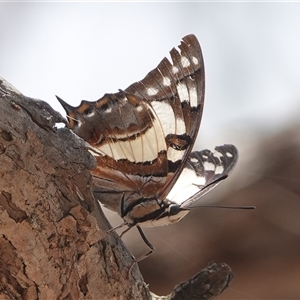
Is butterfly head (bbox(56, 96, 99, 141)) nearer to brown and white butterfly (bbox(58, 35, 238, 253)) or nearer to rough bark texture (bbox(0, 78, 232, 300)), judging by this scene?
brown and white butterfly (bbox(58, 35, 238, 253))

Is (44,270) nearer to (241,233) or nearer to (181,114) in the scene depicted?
(181,114)

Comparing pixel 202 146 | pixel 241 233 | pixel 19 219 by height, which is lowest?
pixel 241 233

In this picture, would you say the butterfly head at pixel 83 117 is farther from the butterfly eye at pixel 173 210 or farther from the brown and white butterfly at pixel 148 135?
the butterfly eye at pixel 173 210

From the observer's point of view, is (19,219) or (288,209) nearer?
(19,219)

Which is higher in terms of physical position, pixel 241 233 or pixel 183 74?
pixel 183 74

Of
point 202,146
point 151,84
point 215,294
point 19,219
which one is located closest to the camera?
point 19,219

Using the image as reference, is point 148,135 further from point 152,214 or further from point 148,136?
point 152,214

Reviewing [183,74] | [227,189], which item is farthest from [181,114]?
[227,189]
